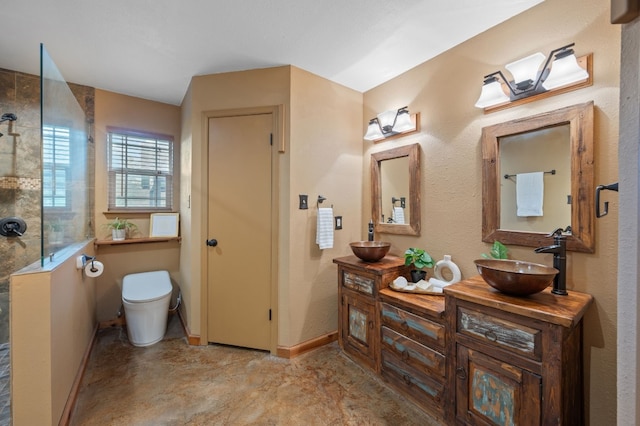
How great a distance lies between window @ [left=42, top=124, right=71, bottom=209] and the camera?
4.80 feet

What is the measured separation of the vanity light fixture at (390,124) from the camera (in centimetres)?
215

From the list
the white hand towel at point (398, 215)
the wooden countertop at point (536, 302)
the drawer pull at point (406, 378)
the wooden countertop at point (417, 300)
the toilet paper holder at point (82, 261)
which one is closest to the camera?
the wooden countertop at point (536, 302)

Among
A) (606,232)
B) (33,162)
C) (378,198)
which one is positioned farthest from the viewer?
(378,198)

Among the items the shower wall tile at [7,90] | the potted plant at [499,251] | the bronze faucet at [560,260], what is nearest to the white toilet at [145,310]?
the shower wall tile at [7,90]

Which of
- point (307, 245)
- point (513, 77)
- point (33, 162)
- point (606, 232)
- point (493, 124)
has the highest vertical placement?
point (513, 77)

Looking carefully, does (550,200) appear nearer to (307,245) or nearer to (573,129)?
(573,129)

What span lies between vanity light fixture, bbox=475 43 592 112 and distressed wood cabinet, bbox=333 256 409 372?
1302 millimetres

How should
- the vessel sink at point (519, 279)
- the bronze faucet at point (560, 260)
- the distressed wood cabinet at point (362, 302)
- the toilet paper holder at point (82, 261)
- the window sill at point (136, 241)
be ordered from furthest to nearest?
the window sill at point (136, 241), the distressed wood cabinet at point (362, 302), the toilet paper holder at point (82, 261), the bronze faucet at point (560, 260), the vessel sink at point (519, 279)

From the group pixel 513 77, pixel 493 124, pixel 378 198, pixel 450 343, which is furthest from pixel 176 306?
pixel 513 77

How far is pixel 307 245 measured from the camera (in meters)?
2.31

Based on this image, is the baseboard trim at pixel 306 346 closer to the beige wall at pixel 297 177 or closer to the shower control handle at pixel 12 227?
the beige wall at pixel 297 177

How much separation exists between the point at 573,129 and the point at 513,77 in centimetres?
48

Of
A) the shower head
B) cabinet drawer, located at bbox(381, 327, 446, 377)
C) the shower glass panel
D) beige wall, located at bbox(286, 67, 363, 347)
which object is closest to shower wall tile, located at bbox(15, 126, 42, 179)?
the shower head

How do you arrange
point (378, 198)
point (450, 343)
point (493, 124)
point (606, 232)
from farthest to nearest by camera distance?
point (378, 198) < point (493, 124) < point (450, 343) < point (606, 232)
